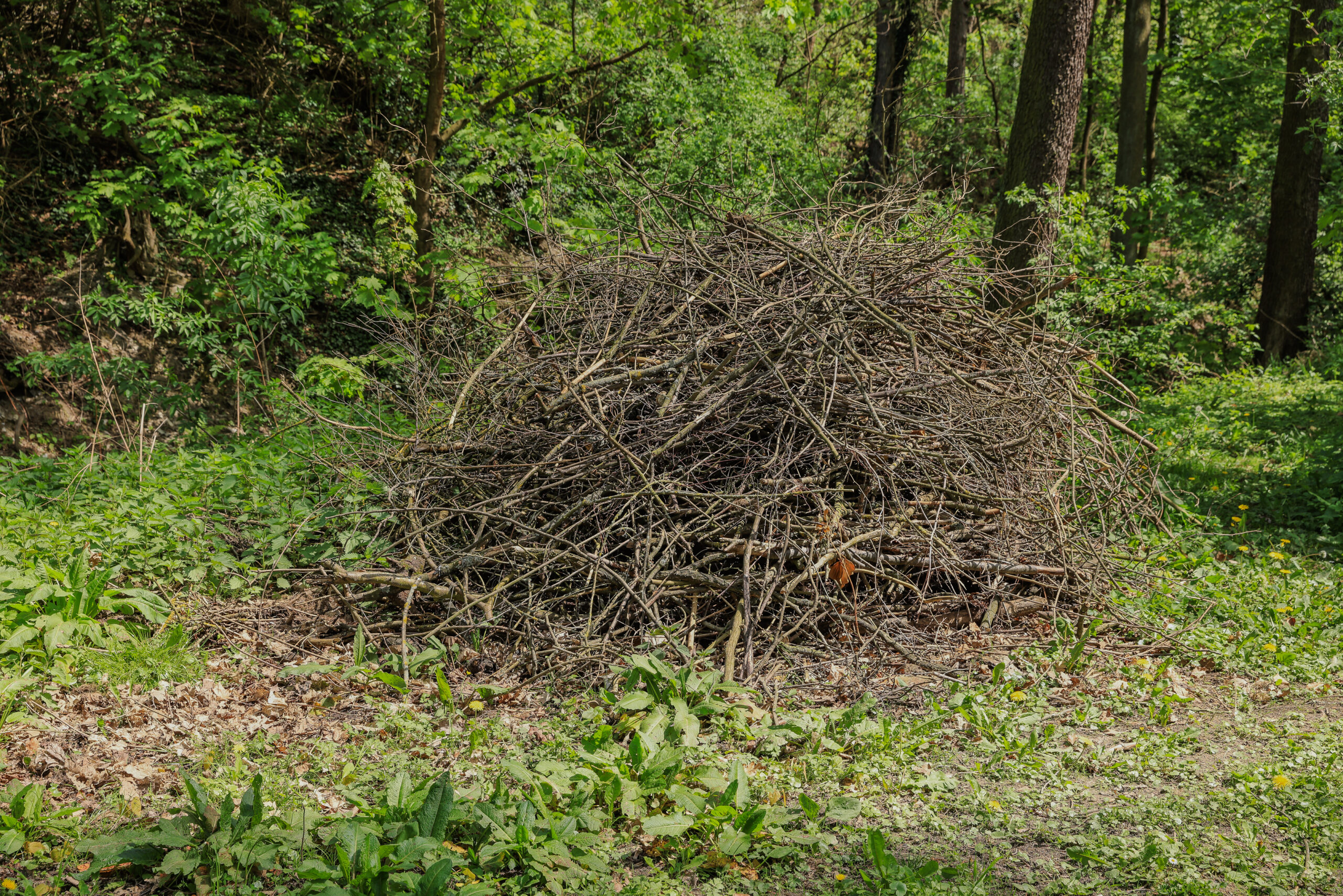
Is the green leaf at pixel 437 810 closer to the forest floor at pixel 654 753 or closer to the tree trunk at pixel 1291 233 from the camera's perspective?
the forest floor at pixel 654 753

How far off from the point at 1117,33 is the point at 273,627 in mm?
21774

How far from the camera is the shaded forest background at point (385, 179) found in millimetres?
7695

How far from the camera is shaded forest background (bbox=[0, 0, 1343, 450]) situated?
7.70 meters

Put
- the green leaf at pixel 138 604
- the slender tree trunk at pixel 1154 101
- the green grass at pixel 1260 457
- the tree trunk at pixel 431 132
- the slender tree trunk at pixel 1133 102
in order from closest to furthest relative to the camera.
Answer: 1. the green leaf at pixel 138 604
2. the green grass at pixel 1260 457
3. the tree trunk at pixel 431 132
4. the slender tree trunk at pixel 1133 102
5. the slender tree trunk at pixel 1154 101

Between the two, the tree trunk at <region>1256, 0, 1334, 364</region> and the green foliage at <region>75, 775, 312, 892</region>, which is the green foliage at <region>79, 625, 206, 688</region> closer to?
the green foliage at <region>75, 775, 312, 892</region>

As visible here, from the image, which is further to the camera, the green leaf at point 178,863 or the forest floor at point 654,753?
the forest floor at point 654,753

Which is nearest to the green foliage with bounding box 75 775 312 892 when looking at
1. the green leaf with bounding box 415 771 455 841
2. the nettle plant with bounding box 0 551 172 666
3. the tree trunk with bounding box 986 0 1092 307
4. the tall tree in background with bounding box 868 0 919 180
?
the green leaf with bounding box 415 771 455 841

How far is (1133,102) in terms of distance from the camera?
42.7 ft

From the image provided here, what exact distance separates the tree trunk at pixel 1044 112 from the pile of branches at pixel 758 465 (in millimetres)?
2151

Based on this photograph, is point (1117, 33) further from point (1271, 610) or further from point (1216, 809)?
point (1216, 809)

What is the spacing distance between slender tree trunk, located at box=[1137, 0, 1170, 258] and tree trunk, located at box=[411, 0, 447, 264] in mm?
10761

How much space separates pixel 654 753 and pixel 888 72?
13379mm

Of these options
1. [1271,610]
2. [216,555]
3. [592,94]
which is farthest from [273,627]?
[592,94]

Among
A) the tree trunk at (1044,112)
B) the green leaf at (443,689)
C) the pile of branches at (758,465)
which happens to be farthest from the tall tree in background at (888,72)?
the green leaf at (443,689)
